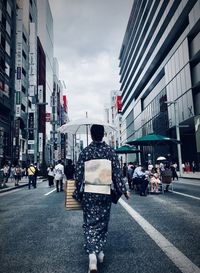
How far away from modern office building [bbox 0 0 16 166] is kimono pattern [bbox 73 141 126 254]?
3240cm

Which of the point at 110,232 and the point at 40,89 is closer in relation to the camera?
the point at 110,232

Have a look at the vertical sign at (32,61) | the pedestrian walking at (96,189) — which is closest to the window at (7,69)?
the vertical sign at (32,61)

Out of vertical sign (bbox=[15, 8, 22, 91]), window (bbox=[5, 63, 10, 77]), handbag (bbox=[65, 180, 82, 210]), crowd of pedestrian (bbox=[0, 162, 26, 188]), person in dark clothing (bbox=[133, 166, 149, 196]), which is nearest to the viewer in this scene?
handbag (bbox=[65, 180, 82, 210])

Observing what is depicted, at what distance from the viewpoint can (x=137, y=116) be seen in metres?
59.3

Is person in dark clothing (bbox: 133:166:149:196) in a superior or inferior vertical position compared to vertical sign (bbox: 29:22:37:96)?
inferior

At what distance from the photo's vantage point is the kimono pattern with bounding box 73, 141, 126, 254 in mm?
3350

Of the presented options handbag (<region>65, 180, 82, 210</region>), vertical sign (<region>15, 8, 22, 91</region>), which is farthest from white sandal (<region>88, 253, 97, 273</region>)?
vertical sign (<region>15, 8, 22, 91</region>)

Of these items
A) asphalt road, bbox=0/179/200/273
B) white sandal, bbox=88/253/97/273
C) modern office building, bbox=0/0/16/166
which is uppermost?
modern office building, bbox=0/0/16/166

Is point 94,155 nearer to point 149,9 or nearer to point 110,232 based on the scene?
point 110,232

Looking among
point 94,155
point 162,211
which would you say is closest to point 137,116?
point 162,211

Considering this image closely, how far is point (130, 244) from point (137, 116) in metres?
55.9

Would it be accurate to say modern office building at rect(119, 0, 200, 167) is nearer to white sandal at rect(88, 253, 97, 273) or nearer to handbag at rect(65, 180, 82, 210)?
handbag at rect(65, 180, 82, 210)

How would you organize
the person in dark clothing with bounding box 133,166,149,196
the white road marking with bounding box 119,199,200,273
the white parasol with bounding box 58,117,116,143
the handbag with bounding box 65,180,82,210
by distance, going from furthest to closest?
the person in dark clothing with bounding box 133,166,149,196 → the white parasol with bounding box 58,117,116,143 → the handbag with bounding box 65,180,82,210 → the white road marking with bounding box 119,199,200,273

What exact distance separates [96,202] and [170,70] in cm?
3536
